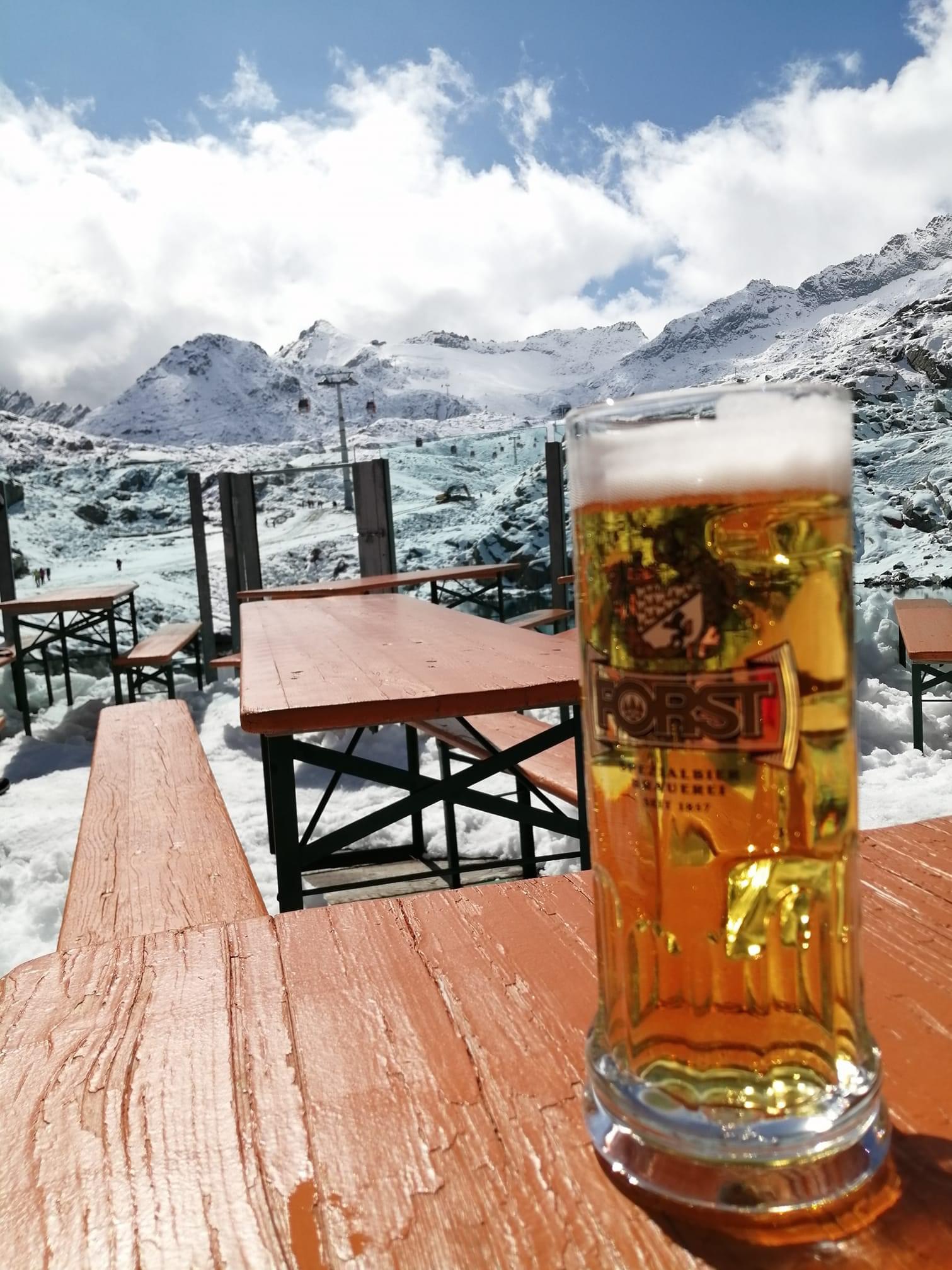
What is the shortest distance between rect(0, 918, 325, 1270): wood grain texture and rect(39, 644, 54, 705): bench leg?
683cm

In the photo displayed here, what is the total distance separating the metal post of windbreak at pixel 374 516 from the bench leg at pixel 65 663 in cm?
245

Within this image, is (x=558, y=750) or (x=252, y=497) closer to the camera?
(x=558, y=750)

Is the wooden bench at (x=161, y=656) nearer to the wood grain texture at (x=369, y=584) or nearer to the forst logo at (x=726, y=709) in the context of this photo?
the wood grain texture at (x=369, y=584)

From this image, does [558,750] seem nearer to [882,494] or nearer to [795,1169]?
[795,1169]

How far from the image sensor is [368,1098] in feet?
1.58

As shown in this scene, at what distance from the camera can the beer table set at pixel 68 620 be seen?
616cm

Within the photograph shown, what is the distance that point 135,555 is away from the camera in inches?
317

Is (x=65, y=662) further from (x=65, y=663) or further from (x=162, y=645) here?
(x=162, y=645)

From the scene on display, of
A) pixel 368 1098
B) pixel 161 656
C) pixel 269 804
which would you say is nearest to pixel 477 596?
pixel 161 656

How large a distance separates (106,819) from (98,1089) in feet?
5.10

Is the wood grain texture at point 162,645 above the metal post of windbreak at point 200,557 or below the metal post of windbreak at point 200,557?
below

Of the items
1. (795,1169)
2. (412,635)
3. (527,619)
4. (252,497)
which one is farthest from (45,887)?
(252,497)

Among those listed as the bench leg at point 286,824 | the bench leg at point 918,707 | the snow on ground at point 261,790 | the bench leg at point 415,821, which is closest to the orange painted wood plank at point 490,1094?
the bench leg at point 286,824

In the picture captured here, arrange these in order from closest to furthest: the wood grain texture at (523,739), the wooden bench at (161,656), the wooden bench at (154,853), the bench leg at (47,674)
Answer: the wooden bench at (154,853) < the wood grain texture at (523,739) < the wooden bench at (161,656) < the bench leg at (47,674)
